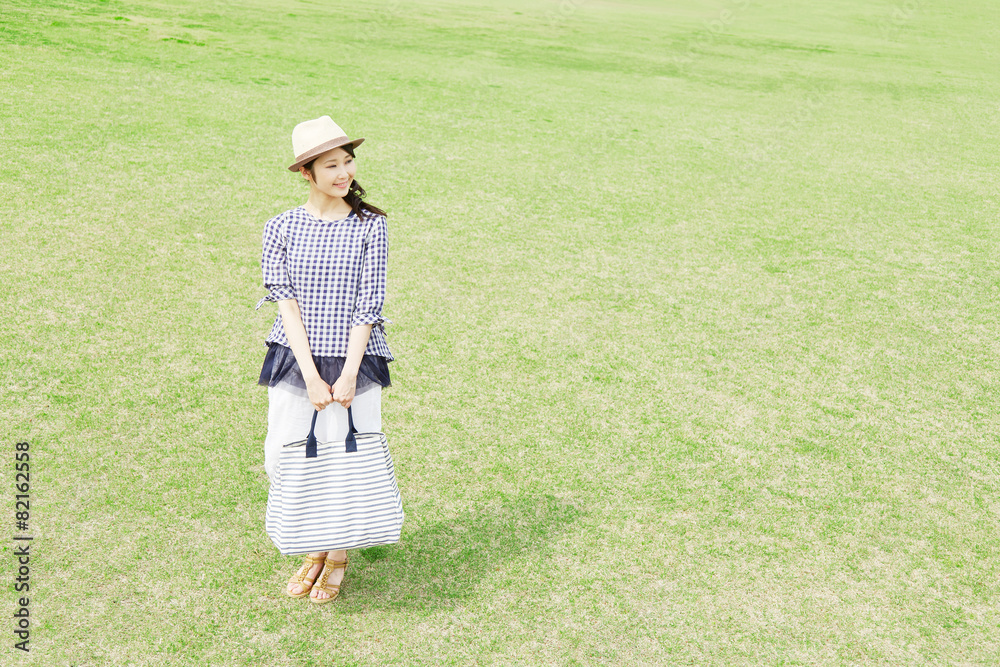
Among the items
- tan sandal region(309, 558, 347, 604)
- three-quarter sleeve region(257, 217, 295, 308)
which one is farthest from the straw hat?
tan sandal region(309, 558, 347, 604)

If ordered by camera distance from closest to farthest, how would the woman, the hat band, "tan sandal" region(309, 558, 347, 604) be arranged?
the hat band
the woman
"tan sandal" region(309, 558, 347, 604)

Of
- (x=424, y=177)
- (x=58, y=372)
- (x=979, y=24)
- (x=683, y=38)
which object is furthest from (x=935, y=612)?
(x=979, y=24)

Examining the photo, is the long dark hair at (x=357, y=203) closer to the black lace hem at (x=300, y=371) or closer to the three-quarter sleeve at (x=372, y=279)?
the three-quarter sleeve at (x=372, y=279)

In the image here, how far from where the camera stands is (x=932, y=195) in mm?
10000

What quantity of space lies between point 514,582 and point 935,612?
5.93 ft

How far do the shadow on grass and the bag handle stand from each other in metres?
0.75

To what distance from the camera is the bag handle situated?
3.35m

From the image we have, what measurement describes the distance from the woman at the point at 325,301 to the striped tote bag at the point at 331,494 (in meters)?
0.10

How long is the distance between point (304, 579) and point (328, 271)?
130 cm

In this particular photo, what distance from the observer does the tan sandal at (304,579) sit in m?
3.71

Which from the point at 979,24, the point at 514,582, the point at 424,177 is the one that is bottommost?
the point at 514,582

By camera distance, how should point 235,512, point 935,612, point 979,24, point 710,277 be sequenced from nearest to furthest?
point 935,612, point 235,512, point 710,277, point 979,24

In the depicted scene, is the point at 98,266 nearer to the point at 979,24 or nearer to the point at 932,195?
the point at 932,195

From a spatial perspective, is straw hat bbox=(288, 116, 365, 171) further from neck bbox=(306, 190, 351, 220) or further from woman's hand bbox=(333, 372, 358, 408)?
woman's hand bbox=(333, 372, 358, 408)
